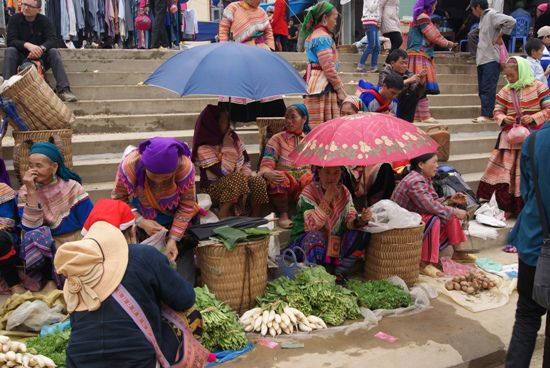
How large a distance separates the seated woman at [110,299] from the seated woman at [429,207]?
316 centimetres

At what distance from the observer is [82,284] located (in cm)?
231

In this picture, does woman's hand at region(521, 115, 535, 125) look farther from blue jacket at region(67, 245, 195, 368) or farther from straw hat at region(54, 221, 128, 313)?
straw hat at region(54, 221, 128, 313)

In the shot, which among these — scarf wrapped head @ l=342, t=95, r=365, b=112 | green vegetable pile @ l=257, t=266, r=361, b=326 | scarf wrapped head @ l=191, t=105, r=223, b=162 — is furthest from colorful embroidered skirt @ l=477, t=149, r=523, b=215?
scarf wrapped head @ l=191, t=105, r=223, b=162

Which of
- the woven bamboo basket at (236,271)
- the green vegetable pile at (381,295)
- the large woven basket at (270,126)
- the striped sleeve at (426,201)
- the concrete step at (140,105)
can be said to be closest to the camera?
the woven bamboo basket at (236,271)

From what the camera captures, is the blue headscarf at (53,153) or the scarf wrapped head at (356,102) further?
the scarf wrapped head at (356,102)

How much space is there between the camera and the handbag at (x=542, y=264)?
276 centimetres

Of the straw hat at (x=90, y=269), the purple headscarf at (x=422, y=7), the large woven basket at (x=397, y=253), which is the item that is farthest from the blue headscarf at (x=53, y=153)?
the purple headscarf at (x=422, y=7)

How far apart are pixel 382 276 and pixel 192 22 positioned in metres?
11.6

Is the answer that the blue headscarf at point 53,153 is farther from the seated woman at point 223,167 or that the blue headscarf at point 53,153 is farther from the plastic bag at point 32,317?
the seated woman at point 223,167

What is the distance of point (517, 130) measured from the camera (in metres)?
6.21

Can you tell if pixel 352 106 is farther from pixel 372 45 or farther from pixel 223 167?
pixel 372 45

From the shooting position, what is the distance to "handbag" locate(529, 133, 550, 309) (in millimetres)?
2760

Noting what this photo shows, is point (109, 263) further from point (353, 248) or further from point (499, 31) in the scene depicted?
point (499, 31)

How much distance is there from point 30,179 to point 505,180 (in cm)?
519
